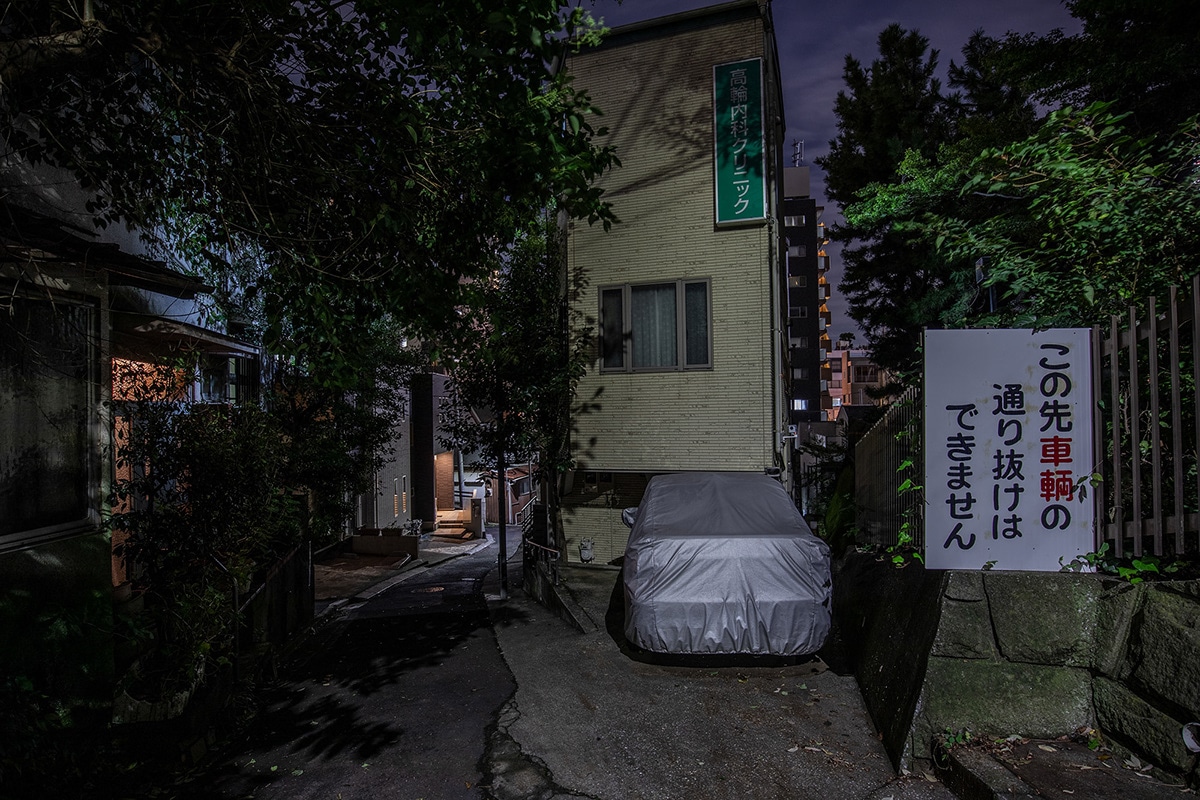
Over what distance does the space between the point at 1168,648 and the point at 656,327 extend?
9.17m

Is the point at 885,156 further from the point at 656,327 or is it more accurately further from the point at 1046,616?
the point at 1046,616

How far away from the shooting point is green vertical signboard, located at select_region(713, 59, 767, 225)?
11.7 m

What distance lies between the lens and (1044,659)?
4562mm

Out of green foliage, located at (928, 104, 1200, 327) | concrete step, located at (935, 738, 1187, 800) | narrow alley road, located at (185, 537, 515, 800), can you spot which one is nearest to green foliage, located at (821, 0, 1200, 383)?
green foliage, located at (928, 104, 1200, 327)

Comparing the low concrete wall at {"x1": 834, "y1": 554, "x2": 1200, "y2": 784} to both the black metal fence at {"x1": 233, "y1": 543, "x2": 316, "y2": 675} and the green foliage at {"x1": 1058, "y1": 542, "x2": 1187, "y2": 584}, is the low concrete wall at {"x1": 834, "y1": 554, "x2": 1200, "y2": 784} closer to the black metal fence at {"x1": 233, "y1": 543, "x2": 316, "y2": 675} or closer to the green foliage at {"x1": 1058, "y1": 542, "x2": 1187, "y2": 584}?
the green foliage at {"x1": 1058, "y1": 542, "x2": 1187, "y2": 584}

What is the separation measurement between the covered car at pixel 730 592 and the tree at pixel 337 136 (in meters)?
3.30

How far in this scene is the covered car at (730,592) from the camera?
A: 6.47 meters

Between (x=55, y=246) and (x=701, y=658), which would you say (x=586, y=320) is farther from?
(x=55, y=246)

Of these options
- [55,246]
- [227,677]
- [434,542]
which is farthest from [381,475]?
[55,246]

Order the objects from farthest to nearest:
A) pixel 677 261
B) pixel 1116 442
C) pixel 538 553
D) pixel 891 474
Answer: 1. pixel 538 553
2. pixel 677 261
3. pixel 891 474
4. pixel 1116 442

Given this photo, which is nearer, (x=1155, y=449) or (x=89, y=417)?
(x=1155, y=449)

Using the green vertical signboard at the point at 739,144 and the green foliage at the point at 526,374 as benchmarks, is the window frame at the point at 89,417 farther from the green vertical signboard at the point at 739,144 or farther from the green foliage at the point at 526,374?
the green vertical signboard at the point at 739,144

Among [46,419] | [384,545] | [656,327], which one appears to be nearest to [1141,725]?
[46,419]

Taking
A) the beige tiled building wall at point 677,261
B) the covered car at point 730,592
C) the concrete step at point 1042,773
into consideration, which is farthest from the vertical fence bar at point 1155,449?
the beige tiled building wall at point 677,261
